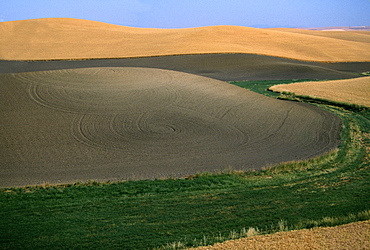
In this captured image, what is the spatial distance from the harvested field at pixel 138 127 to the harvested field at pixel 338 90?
5.13 meters

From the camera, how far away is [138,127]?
21969 mm

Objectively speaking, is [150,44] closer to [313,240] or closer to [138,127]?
[138,127]

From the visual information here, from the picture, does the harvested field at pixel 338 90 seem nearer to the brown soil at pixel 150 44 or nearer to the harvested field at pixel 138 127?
the harvested field at pixel 138 127

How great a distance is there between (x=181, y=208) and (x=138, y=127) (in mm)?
11245

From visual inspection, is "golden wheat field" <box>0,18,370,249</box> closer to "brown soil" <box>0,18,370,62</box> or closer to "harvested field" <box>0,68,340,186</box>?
"harvested field" <box>0,68,340,186</box>

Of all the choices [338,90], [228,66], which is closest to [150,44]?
[228,66]

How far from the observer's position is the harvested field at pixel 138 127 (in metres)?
16.8

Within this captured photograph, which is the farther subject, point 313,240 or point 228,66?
point 228,66

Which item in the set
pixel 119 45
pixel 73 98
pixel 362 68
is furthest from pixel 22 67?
pixel 362 68

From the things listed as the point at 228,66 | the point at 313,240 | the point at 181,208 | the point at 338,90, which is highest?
the point at 228,66

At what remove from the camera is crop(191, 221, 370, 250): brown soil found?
8.09 meters

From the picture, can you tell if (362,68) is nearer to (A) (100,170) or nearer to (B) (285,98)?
(B) (285,98)

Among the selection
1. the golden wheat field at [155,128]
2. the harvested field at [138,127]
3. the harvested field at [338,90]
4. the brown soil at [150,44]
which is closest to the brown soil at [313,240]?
the golden wheat field at [155,128]

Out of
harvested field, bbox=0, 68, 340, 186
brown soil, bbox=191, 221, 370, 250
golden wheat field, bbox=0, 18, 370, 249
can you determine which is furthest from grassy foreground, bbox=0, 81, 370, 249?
harvested field, bbox=0, 68, 340, 186
